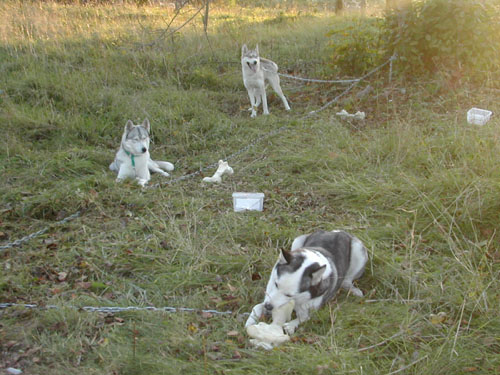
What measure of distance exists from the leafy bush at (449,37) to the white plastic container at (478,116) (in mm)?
2061

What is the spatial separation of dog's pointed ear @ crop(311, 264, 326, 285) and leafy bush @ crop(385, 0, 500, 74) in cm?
694

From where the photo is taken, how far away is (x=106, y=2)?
1429cm

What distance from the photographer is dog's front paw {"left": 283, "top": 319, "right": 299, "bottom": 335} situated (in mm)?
3207

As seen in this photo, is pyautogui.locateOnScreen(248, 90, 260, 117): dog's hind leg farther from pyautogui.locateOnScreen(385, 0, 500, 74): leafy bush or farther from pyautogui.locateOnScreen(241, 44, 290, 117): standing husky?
pyautogui.locateOnScreen(385, 0, 500, 74): leafy bush

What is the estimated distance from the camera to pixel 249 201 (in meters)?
5.21

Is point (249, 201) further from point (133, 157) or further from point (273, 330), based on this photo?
point (273, 330)

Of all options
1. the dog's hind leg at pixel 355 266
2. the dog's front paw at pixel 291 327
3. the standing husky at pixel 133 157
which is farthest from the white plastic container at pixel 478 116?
the dog's front paw at pixel 291 327

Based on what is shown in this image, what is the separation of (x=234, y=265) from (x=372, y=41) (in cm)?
764

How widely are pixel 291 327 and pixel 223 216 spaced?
6.27 ft

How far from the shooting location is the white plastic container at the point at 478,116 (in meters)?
6.72

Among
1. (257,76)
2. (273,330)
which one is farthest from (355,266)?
(257,76)

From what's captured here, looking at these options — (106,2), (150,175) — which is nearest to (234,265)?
(150,175)

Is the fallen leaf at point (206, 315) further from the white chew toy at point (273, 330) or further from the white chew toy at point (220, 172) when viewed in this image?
the white chew toy at point (220, 172)

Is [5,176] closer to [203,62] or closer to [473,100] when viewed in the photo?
[203,62]
